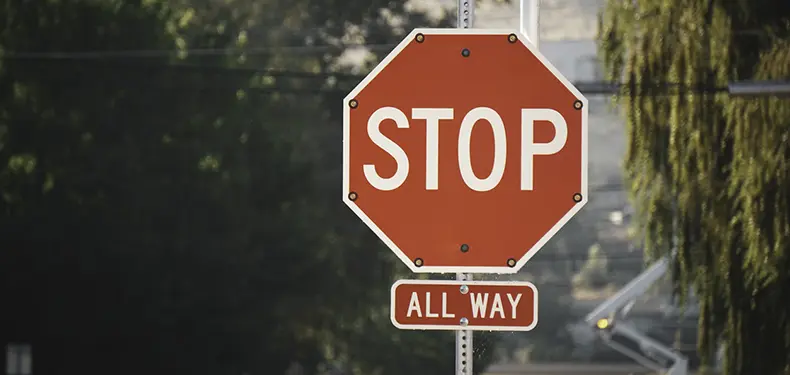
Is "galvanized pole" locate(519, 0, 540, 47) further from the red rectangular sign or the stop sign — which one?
the red rectangular sign

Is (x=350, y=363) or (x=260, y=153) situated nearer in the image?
(x=260, y=153)

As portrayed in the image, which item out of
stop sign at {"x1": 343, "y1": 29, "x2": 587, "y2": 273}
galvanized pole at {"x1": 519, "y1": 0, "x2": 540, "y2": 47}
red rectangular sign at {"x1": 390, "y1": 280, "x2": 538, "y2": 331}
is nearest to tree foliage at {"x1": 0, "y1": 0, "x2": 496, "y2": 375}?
galvanized pole at {"x1": 519, "y1": 0, "x2": 540, "y2": 47}

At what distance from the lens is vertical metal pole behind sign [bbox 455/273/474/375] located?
4.48m

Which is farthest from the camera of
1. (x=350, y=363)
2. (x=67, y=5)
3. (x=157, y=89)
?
(x=350, y=363)

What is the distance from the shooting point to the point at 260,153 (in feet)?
110

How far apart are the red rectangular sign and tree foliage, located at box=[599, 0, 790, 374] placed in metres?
6.37

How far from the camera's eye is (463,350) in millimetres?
4508

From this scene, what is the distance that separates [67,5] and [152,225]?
4664mm

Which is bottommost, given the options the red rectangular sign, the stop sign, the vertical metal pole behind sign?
the vertical metal pole behind sign

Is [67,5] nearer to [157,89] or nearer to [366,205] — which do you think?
[157,89]

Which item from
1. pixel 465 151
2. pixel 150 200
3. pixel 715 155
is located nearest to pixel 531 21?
pixel 465 151

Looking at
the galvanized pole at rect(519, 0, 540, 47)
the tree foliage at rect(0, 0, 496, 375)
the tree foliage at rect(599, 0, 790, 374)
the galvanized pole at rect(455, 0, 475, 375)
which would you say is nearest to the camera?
the galvanized pole at rect(455, 0, 475, 375)

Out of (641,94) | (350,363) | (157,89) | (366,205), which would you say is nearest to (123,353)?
(157,89)

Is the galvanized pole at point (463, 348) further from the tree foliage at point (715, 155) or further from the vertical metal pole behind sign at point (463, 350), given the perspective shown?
the tree foliage at point (715, 155)
